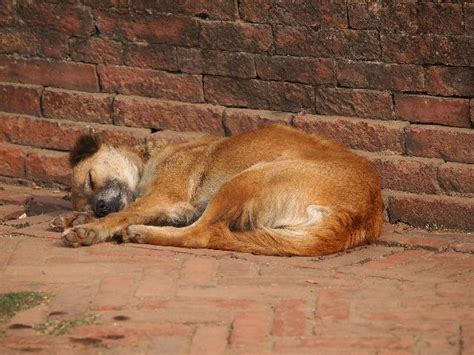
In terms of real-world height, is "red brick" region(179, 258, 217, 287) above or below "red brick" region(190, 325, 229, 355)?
below

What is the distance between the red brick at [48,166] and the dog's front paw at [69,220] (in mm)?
965

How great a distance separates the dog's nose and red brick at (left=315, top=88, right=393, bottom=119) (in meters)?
1.58

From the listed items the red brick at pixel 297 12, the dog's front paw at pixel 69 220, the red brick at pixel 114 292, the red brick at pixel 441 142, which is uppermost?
the red brick at pixel 297 12

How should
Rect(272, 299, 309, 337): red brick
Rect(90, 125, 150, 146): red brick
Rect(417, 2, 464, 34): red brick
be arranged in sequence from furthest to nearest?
Rect(90, 125, 150, 146): red brick → Rect(417, 2, 464, 34): red brick → Rect(272, 299, 309, 337): red brick

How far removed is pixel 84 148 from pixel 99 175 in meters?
0.22

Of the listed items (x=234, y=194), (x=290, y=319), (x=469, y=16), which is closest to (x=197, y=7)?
(x=234, y=194)

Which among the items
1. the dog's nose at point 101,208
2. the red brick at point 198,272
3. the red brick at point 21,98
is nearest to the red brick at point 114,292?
the red brick at point 198,272

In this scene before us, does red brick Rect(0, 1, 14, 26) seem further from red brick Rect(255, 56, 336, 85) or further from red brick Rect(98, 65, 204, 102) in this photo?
red brick Rect(255, 56, 336, 85)

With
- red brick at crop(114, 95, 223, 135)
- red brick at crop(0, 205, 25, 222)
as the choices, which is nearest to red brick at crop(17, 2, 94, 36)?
red brick at crop(114, 95, 223, 135)

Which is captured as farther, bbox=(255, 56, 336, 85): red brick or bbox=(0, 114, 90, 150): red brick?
bbox=(0, 114, 90, 150): red brick

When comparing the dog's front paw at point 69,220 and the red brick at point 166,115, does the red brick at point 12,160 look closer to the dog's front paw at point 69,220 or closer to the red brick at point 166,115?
the red brick at point 166,115

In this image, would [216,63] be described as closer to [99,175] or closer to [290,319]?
[99,175]

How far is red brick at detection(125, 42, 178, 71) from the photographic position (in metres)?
8.00

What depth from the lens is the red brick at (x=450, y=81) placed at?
695 cm
